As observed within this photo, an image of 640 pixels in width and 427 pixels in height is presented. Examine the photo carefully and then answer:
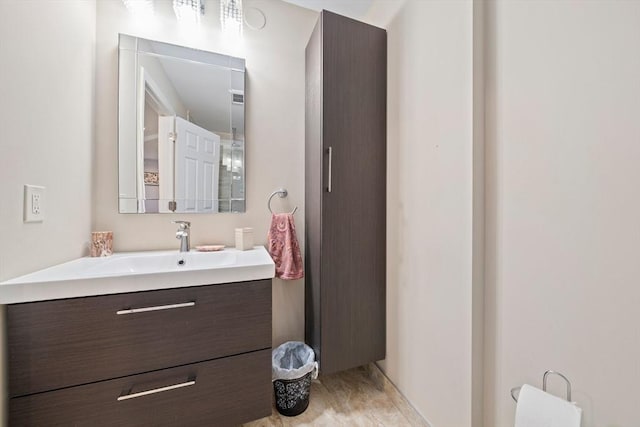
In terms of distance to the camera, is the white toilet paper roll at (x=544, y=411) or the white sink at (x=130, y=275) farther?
the white sink at (x=130, y=275)

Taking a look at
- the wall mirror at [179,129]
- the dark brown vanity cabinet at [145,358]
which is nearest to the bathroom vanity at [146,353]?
the dark brown vanity cabinet at [145,358]

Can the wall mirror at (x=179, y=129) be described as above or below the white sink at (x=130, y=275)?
above

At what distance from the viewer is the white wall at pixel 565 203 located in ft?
2.01

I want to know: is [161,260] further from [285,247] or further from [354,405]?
[354,405]

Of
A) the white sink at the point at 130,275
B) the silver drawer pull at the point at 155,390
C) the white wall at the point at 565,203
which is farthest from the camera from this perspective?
the silver drawer pull at the point at 155,390

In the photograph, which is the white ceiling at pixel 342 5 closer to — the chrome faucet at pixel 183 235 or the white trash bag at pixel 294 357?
the chrome faucet at pixel 183 235

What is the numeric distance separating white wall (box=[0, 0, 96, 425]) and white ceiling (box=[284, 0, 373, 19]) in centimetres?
115

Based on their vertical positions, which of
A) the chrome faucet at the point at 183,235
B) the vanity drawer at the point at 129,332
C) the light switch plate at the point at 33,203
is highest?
the light switch plate at the point at 33,203

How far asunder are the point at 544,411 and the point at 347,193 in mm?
1036

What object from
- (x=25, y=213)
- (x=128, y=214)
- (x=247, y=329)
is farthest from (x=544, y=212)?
(x=128, y=214)

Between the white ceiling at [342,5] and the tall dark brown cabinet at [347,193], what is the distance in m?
0.36

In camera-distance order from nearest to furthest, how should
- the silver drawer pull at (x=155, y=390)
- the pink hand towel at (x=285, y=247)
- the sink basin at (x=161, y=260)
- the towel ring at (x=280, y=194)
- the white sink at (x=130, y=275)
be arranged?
1. the white sink at (x=130, y=275)
2. the silver drawer pull at (x=155, y=390)
3. the sink basin at (x=161, y=260)
4. the pink hand towel at (x=285, y=247)
5. the towel ring at (x=280, y=194)

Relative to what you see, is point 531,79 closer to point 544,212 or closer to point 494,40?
point 494,40

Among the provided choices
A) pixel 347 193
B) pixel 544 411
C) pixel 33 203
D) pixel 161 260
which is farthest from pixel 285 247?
pixel 544 411
